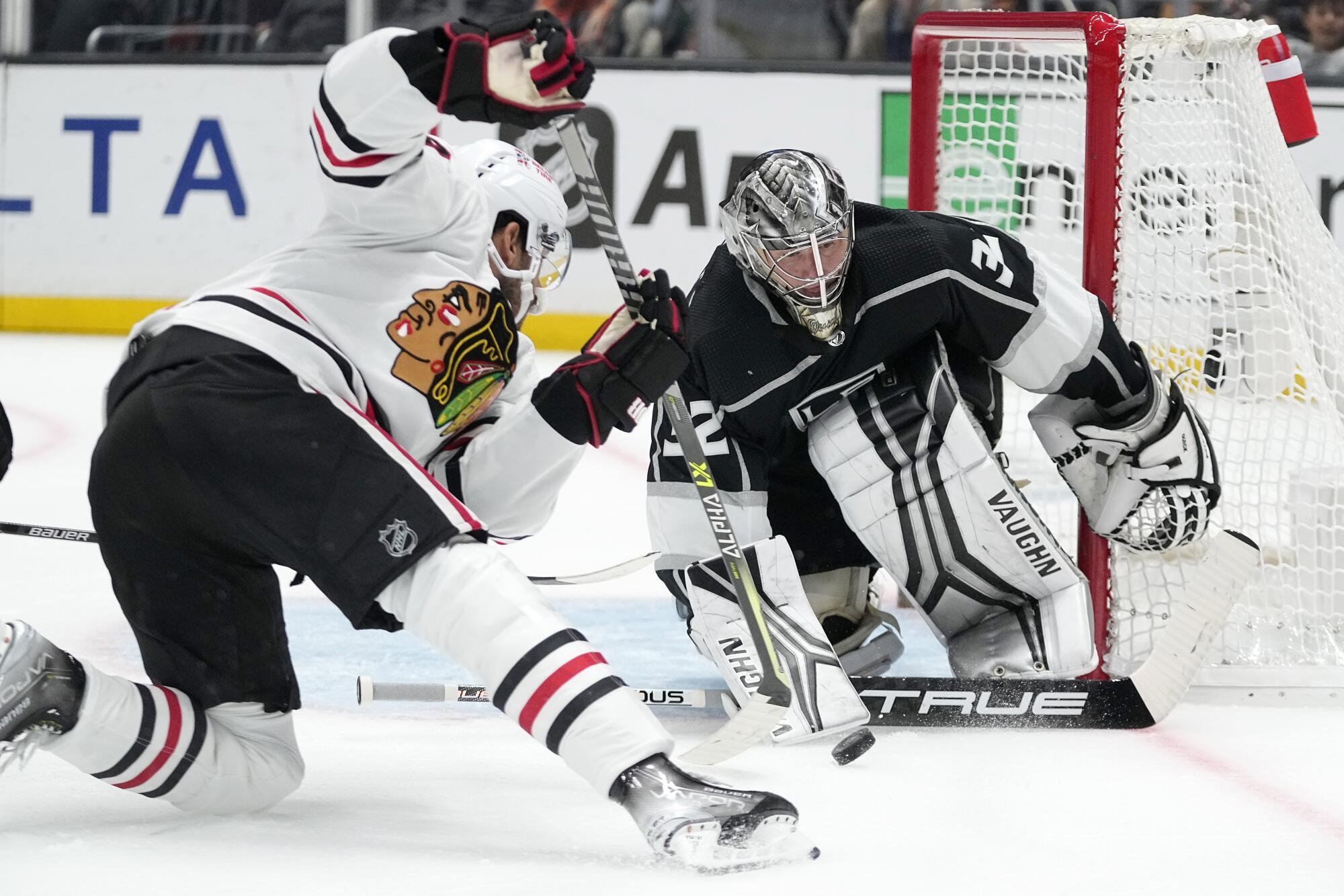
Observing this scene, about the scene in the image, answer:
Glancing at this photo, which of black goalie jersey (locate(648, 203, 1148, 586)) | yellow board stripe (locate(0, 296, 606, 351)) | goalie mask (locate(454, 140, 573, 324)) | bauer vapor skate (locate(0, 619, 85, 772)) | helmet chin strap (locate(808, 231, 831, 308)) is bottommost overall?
yellow board stripe (locate(0, 296, 606, 351))

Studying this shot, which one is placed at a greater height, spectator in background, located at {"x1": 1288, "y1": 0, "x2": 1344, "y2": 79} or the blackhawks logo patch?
the blackhawks logo patch

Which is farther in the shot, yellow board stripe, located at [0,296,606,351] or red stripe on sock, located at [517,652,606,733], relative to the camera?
yellow board stripe, located at [0,296,606,351]

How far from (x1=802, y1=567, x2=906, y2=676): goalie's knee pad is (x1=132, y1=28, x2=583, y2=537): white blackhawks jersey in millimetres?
739

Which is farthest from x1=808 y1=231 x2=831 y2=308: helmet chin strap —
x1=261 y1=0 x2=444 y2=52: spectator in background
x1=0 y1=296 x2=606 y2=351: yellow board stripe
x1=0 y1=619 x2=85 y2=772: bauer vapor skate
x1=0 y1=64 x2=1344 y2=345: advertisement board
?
x1=0 y1=296 x2=606 y2=351: yellow board stripe

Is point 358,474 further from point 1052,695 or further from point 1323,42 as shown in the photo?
point 1323,42

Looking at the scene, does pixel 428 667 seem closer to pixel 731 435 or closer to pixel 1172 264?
pixel 731 435

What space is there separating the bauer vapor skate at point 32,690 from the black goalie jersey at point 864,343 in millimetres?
875

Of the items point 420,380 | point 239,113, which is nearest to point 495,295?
point 420,380

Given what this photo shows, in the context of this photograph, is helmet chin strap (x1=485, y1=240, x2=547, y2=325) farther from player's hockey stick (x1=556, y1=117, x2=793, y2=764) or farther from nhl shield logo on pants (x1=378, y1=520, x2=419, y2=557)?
nhl shield logo on pants (x1=378, y1=520, x2=419, y2=557)

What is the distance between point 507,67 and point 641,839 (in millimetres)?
778

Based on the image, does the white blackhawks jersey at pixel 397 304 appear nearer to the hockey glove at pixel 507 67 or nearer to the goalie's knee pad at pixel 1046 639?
the hockey glove at pixel 507 67

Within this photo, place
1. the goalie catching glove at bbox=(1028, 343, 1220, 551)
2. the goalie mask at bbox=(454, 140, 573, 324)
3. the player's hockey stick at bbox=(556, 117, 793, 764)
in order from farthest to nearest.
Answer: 1. the goalie catching glove at bbox=(1028, 343, 1220, 551)
2. the goalie mask at bbox=(454, 140, 573, 324)
3. the player's hockey stick at bbox=(556, 117, 793, 764)

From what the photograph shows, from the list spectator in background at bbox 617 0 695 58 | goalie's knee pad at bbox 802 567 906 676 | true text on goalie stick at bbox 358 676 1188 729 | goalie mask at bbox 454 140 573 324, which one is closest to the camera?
goalie mask at bbox 454 140 573 324

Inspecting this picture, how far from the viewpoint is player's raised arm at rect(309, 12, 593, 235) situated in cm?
146
